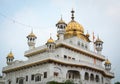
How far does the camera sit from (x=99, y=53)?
59406 mm

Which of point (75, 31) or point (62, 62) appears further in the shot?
point (75, 31)

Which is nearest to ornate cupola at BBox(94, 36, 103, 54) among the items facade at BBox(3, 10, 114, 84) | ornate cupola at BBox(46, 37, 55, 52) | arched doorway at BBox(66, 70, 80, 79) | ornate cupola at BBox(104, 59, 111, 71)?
facade at BBox(3, 10, 114, 84)

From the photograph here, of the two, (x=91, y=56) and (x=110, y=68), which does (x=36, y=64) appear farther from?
(x=110, y=68)

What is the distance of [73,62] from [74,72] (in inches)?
104

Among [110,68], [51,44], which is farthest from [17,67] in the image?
[110,68]

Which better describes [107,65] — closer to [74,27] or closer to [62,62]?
[74,27]

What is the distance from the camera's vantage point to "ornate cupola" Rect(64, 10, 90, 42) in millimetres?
57438

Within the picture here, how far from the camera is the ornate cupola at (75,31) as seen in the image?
57.4 m

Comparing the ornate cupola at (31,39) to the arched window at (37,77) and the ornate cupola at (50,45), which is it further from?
the arched window at (37,77)

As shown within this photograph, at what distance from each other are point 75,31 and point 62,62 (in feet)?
42.0

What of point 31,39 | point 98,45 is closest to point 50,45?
point 31,39

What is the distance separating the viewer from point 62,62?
153 feet

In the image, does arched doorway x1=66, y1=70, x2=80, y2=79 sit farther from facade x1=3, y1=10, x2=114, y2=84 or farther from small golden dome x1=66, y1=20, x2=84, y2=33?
small golden dome x1=66, y1=20, x2=84, y2=33

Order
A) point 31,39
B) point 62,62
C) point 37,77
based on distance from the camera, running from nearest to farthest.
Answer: point 62,62, point 37,77, point 31,39
